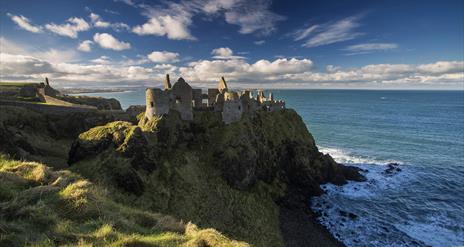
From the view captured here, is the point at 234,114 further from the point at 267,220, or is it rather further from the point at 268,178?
the point at 267,220

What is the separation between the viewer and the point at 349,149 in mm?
75000

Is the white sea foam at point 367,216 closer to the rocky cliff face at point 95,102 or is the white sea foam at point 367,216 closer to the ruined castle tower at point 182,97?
the ruined castle tower at point 182,97

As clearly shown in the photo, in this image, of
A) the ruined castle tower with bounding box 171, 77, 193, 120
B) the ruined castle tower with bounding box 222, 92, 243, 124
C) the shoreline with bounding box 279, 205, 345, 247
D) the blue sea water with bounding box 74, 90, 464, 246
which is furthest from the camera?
the ruined castle tower with bounding box 222, 92, 243, 124

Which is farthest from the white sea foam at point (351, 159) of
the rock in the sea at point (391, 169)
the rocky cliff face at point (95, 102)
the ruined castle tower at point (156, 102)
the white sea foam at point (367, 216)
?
the rocky cliff face at point (95, 102)

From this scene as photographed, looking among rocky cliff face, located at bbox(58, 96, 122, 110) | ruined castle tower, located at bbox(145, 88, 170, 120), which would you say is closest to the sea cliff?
ruined castle tower, located at bbox(145, 88, 170, 120)

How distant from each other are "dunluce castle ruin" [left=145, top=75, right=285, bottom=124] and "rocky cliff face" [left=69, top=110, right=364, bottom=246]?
1.40 metres

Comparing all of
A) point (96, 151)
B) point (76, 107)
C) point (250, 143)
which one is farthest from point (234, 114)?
point (76, 107)

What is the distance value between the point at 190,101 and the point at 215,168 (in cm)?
1140

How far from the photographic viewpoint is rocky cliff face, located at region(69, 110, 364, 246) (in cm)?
2892

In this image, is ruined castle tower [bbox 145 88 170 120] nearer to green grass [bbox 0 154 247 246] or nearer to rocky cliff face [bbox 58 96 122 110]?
green grass [bbox 0 154 247 246]

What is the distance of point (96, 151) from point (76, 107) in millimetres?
23411

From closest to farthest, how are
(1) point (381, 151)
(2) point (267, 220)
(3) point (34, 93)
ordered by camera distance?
(2) point (267, 220)
(3) point (34, 93)
(1) point (381, 151)

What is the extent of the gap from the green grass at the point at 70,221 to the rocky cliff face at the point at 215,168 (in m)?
13.1

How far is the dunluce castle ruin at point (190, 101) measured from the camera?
37.2m
